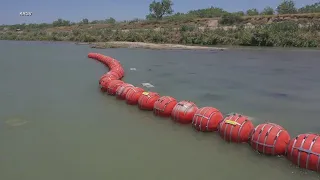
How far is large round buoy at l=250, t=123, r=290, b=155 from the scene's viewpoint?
8.70 meters

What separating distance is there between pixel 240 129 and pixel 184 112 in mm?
2457

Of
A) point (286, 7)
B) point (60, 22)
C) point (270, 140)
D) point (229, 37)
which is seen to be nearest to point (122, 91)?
point (270, 140)

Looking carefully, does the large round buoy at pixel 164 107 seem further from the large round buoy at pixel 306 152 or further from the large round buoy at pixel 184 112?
the large round buoy at pixel 306 152

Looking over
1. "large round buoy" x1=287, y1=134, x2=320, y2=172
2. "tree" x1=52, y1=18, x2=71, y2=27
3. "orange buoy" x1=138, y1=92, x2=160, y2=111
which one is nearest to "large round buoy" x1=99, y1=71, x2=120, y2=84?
"orange buoy" x1=138, y1=92, x2=160, y2=111

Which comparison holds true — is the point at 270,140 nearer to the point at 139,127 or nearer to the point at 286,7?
the point at 139,127

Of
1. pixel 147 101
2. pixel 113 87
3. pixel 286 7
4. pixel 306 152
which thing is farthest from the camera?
pixel 286 7

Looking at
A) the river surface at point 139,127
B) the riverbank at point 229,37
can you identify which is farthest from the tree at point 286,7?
the river surface at point 139,127

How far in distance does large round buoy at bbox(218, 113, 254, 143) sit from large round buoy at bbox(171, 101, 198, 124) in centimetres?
172

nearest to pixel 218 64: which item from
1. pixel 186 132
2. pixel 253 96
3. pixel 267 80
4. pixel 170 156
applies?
pixel 267 80

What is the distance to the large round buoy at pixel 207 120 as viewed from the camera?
1059cm

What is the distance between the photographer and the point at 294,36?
136 feet

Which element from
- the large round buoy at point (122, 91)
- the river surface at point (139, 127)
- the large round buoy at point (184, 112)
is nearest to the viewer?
the river surface at point (139, 127)

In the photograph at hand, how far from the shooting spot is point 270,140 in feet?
28.8

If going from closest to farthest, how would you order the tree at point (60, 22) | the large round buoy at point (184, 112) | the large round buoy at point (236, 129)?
the large round buoy at point (236, 129), the large round buoy at point (184, 112), the tree at point (60, 22)
